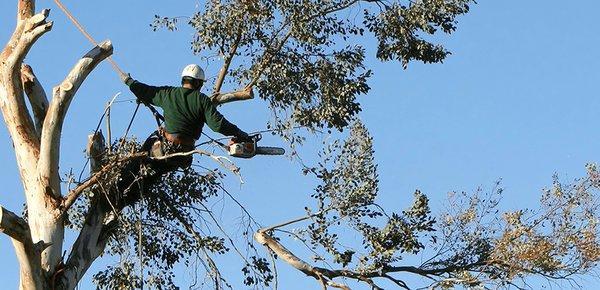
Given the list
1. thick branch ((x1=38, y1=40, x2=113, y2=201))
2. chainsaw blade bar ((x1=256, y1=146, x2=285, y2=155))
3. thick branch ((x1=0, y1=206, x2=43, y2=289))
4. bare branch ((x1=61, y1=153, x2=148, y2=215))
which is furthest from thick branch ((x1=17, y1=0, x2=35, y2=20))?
chainsaw blade bar ((x1=256, y1=146, x2=285, y2=155))

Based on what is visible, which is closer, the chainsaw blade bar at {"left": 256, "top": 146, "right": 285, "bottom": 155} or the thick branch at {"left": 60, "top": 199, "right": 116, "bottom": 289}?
the chainsaw blade bar at {"left": 256, "top": 146, "right": 285, "bottom": 155}

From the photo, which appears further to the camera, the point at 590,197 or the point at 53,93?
the point at 590,197

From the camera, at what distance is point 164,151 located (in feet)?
42.5

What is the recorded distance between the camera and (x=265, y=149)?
1308cm

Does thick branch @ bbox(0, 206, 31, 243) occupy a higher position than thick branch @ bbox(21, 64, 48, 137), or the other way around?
thick branch @ bbox(21, 64, 48, 137)

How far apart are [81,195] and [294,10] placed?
116 inches

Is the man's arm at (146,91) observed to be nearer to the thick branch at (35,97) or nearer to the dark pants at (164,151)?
the dark pants at (164,151)

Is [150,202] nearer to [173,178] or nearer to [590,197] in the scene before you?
[173,178]

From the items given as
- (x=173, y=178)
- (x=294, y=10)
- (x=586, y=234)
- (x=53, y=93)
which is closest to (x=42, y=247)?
(x=53, y=93)

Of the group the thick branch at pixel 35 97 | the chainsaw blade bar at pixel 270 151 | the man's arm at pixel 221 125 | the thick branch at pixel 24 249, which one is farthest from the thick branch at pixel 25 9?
the chainsaw blade bar at pixel 270 151

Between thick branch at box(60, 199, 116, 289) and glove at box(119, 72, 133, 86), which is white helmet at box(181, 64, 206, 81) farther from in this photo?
thick branch at box(60, 199, 116, 289)

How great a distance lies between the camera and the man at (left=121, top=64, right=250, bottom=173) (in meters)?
12.9

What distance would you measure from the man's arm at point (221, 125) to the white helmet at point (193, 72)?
1.30ft

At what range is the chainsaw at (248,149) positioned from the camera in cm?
1270
